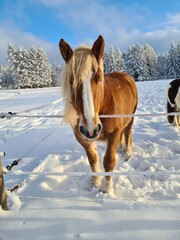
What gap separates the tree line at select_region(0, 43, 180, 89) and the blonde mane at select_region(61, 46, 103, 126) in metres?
41.1

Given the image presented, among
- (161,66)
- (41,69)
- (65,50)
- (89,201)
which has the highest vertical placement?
(161,66)

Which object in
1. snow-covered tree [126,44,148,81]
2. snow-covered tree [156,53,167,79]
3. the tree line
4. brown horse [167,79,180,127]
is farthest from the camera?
snow-covered tree [156,53,167,79]

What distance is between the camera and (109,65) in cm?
4791

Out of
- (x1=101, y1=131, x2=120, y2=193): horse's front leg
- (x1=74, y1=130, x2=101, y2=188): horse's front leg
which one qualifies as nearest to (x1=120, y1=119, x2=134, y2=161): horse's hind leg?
(x1=74, y1=130, x2=101, y2=188): horse's front leg

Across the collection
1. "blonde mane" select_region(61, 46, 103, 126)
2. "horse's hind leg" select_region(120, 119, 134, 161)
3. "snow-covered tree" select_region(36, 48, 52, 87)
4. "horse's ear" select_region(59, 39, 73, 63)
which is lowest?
"horse's hind leg" select_region(120, 119, 134, 161)

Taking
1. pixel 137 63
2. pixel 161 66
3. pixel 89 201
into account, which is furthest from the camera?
pixel 161 66

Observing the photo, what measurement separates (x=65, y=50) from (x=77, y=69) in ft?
1.05

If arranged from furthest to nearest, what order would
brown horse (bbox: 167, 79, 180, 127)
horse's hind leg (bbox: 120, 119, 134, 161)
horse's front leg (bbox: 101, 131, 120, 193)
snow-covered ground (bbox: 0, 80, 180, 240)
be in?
brown horse (bbox: 167, 79, 180, 127), horse's hind leg (bbox: 120, 119, 134, 161), horse's front leg (bbox: 101, 131, 120, 193), snow-covered ground (bbox: 0, 80, 180, 240)

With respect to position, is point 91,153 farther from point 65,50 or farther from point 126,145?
point 65,50

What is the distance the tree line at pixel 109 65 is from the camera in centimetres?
4147

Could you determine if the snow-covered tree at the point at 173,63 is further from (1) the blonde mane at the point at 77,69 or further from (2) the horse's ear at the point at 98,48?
(1) the blonde mane at the point at 77,69

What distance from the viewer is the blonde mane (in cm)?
212

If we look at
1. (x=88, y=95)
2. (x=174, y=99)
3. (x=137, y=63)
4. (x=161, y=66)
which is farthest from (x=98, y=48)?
(x=161, y=66)

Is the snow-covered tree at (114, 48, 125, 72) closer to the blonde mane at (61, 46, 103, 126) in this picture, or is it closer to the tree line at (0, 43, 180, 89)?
the tree line at (0, 43, 180, 89)
